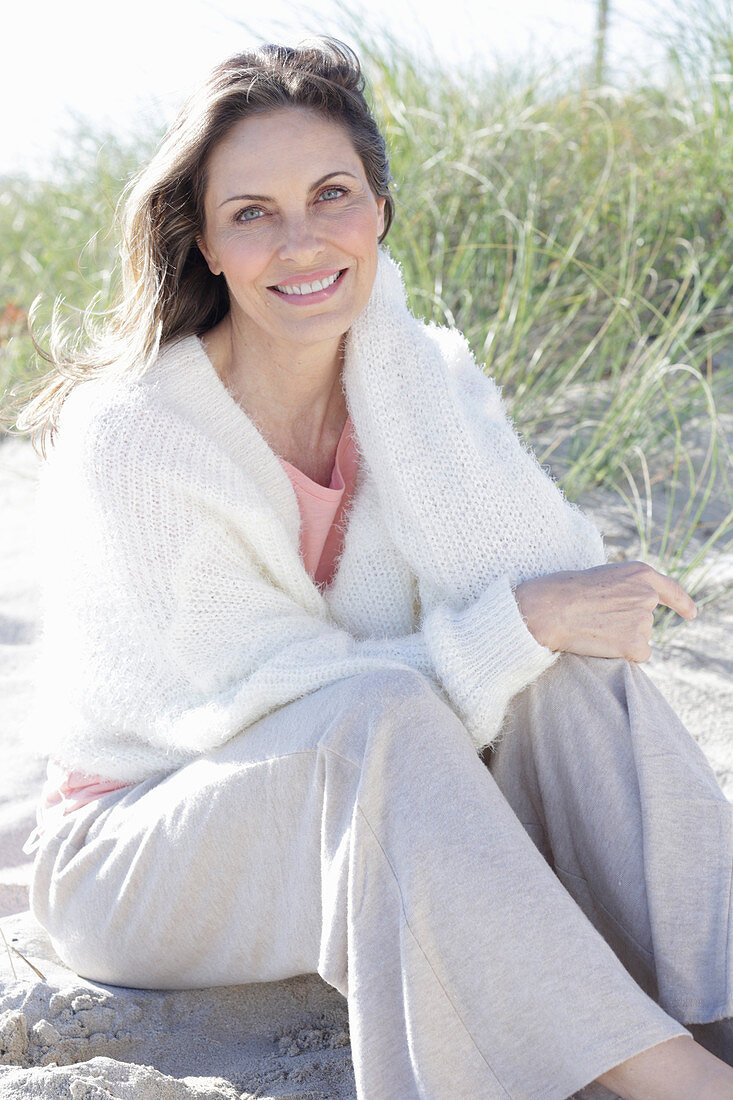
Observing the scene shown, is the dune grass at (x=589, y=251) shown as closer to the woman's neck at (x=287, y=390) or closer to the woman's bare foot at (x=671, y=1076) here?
the woman's neck at (x=287, y=390)

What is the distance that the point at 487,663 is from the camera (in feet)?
5.54

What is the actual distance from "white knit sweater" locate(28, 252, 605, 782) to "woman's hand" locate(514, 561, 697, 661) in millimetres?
44

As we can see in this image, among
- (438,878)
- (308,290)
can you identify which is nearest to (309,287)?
(308,290)

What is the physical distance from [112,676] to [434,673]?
0.51 m

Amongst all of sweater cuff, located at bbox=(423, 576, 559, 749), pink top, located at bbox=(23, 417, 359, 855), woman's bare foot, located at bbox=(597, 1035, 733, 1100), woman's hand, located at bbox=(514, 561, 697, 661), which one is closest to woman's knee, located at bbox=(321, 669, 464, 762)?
sweater cuff, located at bbox=(423, 576, 559, 749)

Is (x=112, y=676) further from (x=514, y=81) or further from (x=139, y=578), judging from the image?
(x=514, y=81)

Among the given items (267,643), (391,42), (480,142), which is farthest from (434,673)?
(391,42)

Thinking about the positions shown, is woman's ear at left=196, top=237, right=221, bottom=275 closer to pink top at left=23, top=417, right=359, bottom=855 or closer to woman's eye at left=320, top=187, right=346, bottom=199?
woman's eye at left=320, top=187, right=346, bottom=199

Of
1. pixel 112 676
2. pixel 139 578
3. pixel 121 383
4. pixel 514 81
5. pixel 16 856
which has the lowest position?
pixel 16 856

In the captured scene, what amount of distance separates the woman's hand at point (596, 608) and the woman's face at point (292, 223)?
0.61 m

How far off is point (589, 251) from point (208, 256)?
2420mm

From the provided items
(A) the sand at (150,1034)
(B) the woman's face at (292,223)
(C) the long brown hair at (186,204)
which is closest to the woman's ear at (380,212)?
(C) the long brown hair at (186,204)

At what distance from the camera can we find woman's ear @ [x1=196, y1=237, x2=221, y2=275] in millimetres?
2076

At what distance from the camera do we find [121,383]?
196 centimetres
